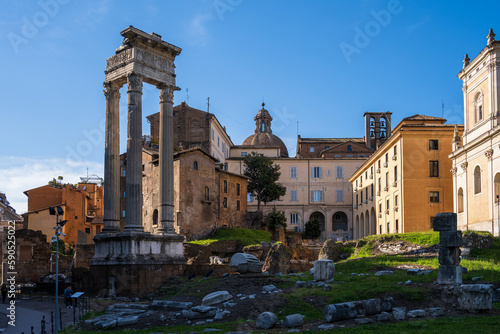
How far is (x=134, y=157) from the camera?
1058 inches

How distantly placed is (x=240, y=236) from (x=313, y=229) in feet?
72.1

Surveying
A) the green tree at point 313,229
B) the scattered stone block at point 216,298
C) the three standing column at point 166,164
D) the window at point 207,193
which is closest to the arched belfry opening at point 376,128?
the green tree at point 313,229

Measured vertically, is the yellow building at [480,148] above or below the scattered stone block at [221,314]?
above

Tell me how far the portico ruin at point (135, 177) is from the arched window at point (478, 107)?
2454cm

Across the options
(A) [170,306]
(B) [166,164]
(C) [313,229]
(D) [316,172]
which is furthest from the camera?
(D) [316,172]

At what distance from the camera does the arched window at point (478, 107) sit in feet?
134

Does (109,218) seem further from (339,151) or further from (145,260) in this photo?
(339,151)

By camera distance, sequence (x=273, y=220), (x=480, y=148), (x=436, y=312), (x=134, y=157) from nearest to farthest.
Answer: (x=436, y=312) < (x=134, y=157) < (x=480, y=148) < (x=273, y=220)

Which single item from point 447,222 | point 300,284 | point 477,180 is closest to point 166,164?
point 300,284

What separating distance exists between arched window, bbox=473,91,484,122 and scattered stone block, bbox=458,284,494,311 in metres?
28.8

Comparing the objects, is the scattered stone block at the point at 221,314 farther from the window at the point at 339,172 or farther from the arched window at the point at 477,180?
the window at the point at 339,172

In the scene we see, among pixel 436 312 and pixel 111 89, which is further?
pixel 111 89

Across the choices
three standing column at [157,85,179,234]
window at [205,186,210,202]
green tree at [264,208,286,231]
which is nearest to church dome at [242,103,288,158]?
green tree at [264,208,286,231]

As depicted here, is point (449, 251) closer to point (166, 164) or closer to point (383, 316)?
point (383, 316)
